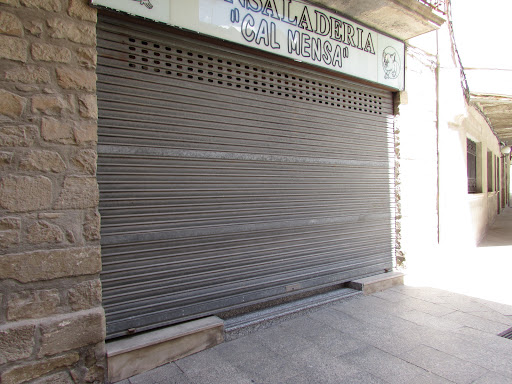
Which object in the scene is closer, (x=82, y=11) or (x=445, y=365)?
(x=82, y=11)

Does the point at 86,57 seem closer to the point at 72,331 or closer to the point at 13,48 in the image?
the point at 13,48

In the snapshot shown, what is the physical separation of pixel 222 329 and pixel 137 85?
2346 mm

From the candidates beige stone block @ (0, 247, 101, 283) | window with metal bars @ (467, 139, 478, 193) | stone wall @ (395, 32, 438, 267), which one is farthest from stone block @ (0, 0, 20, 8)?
window with metal bars @ (467, 139, 478, 193)

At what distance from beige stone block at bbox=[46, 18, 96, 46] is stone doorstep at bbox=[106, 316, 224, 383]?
232cm

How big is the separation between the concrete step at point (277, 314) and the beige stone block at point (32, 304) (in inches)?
61.0

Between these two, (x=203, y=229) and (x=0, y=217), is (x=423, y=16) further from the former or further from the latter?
(x=0, y=217)

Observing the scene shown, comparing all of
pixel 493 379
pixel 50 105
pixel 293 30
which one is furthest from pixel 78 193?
pixel 493 379

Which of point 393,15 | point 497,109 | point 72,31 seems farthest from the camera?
point 497,109

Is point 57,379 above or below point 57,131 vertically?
below

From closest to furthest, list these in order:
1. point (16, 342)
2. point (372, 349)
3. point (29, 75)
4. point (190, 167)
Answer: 1. point (16, 342)
2. point (29, 75)
3. point (372, 349)
4. point (190, 167)

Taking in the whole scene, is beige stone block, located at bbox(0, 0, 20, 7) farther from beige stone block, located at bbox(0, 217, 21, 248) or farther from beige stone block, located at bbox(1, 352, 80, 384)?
beige stone block, located at bbox(1, 352, 80, 384)

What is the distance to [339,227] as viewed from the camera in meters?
4.77

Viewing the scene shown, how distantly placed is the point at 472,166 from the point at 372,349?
930cm

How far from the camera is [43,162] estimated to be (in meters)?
2.41
